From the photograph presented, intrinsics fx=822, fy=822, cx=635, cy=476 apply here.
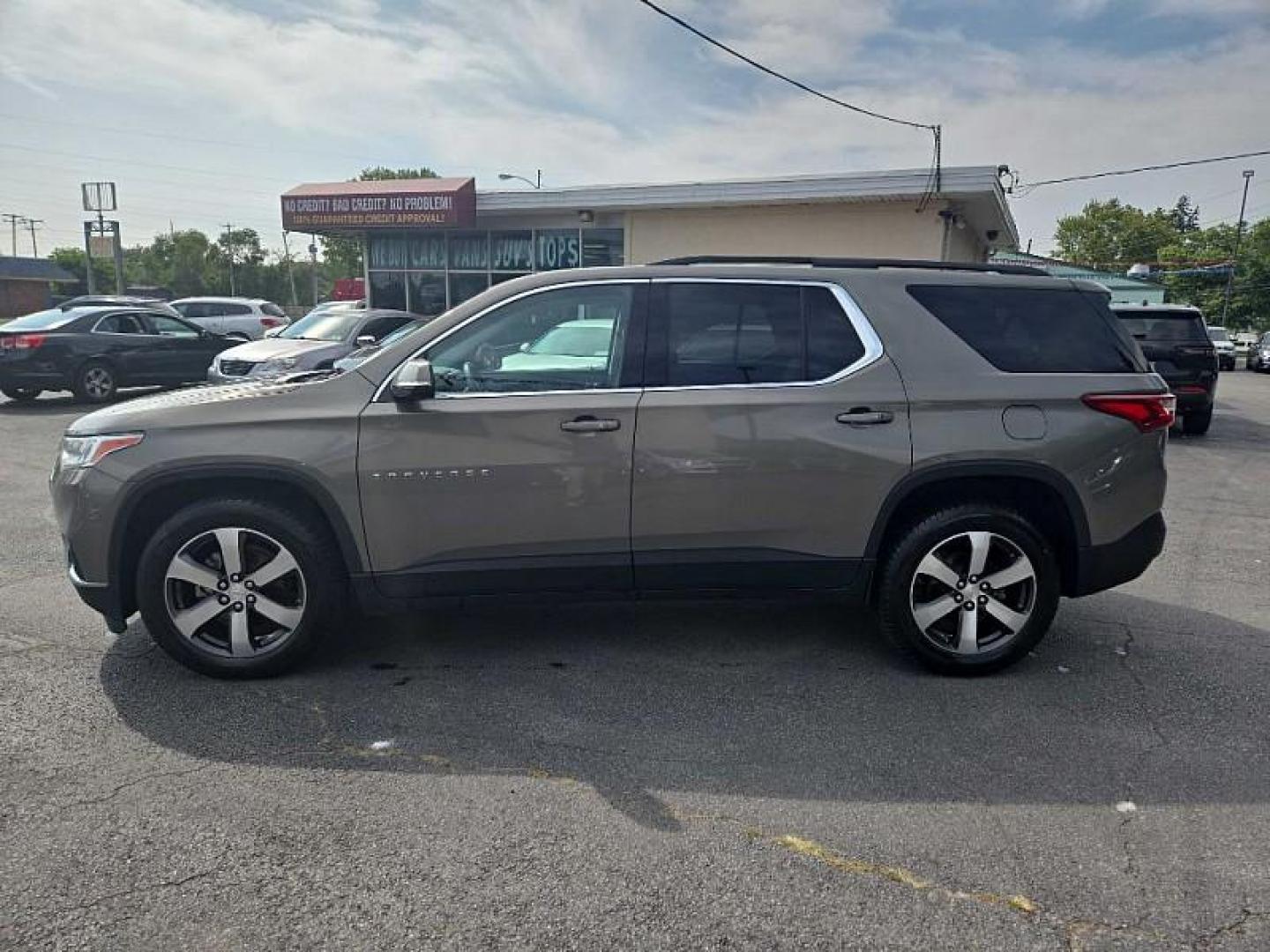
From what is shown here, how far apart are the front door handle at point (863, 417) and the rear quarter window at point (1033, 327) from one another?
0.55 metres

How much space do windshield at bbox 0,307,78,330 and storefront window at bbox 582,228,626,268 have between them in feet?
31.1

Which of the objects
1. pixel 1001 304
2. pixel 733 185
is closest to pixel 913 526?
pixel 1001 304

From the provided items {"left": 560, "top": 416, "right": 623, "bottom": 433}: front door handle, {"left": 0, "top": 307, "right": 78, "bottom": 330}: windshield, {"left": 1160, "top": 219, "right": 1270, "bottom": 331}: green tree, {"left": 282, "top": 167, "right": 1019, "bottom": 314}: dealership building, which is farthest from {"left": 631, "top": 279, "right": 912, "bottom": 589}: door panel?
{"left": 1160, "top": 219, "right": 1270, "bottom": 331}: green tree

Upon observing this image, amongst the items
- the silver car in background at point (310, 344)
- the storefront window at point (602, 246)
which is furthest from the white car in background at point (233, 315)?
the silver car in background at point (310, 344)

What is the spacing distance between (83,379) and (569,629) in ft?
39.1

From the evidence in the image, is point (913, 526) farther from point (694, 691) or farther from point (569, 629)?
point (569, 629)

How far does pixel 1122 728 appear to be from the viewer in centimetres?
330

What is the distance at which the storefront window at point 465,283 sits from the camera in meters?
19.1

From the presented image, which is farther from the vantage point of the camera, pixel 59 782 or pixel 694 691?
pixel 694 691

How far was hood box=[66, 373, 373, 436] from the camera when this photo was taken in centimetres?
346

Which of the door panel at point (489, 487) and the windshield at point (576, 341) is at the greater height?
the windshield at point (576, 341)

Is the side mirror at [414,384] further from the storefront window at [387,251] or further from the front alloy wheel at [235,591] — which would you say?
the storefront window at [387,251]

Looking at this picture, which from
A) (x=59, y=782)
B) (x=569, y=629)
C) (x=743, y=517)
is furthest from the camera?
(x=569, y=629)

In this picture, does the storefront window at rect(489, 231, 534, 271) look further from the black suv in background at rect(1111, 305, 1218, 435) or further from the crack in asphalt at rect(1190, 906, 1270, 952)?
the crack in asphalt at rect(1190, 906, 1270, 952)
